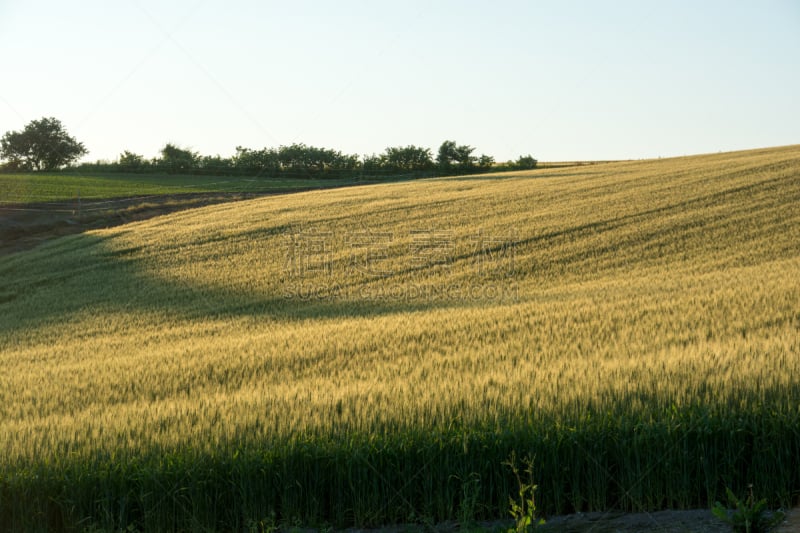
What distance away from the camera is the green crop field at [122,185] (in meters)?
40.8

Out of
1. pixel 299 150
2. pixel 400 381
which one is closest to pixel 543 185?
pixel 400 381

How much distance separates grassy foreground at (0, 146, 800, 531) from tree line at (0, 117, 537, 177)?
122 feet

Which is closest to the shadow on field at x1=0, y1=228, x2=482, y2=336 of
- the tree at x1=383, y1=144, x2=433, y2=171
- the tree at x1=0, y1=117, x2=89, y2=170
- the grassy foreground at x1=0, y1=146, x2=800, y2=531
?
the grassy foreground at x1=0, y1=146, x2=800, y2=531

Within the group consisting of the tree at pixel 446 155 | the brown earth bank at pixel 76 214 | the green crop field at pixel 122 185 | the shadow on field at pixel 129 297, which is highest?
the tree at pixel 446 155

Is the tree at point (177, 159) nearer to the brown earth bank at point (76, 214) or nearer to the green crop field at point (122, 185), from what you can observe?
the green crop field at point (122, 185)

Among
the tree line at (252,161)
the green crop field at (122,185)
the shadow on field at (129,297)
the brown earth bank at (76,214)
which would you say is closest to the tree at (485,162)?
the tree line at (252,161)

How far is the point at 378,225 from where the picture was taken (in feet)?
75.6

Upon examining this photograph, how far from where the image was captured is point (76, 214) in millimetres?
34406

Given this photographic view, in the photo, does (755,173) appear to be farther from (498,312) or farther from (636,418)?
(636,418)

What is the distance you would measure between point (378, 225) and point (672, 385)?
58.3ft

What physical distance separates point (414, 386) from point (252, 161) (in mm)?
54128

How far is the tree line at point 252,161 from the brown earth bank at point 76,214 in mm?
14401

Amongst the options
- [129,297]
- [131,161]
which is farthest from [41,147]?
[129,297]

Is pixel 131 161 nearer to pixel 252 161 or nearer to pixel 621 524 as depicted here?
pixel 252 161
